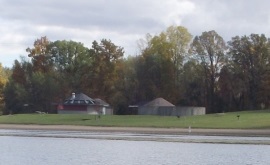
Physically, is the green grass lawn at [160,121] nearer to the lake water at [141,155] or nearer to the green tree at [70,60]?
the green tree at [70,60]

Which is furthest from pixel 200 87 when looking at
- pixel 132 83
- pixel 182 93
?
pixel 132 83

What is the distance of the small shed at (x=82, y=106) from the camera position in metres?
115

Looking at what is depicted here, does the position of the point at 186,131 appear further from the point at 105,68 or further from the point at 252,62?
the point at 105,68

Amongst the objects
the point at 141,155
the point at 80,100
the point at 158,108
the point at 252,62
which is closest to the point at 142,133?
the point at 141,155

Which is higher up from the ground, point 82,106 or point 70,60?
point 70,60

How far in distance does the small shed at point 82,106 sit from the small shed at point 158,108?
8.22 meters

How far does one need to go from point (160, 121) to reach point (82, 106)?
98.7ft

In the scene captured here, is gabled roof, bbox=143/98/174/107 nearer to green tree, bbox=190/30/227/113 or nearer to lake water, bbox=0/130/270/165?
green tree, bbox=190/30/227/113

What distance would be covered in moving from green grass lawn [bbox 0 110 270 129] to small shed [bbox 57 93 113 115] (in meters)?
12.3

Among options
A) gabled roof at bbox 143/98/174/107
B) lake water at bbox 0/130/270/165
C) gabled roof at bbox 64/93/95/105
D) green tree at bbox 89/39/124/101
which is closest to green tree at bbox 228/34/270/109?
gabled roof at bbox 143/98/174/107

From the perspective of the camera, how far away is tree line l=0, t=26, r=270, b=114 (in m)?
117

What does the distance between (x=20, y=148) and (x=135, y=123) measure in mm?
42255

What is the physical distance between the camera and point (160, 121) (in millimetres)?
88000

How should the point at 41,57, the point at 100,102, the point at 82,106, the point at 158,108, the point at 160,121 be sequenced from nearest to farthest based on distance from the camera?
1. the point at 160,121
2. the point at 158,108
3. the point at 82,106
4. the point at 100,102
5. the point at 41,57
